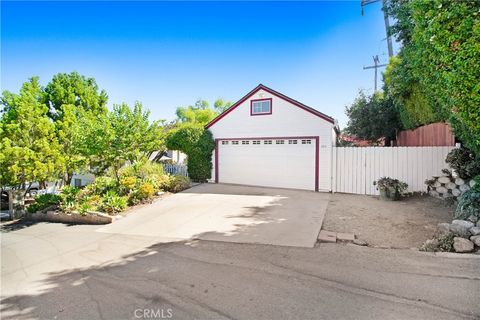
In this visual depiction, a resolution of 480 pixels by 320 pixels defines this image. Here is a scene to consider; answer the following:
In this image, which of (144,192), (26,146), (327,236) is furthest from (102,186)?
(327,236)

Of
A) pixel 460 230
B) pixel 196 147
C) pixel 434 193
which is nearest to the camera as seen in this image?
pixel 460 230

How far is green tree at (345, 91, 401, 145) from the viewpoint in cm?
1415

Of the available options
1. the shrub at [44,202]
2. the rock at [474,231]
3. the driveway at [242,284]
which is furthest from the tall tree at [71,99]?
the rock at [474,231]

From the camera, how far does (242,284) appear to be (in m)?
3.48

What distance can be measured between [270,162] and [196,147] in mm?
3966

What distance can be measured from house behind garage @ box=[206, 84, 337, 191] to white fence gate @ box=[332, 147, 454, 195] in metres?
0.52

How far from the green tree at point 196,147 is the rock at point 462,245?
10.5 metres

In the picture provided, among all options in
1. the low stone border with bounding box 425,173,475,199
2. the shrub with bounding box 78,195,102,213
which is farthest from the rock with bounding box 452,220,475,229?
the shrub with bounding box 78,195,102,213

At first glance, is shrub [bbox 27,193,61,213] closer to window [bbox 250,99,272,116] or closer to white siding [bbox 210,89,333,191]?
white siding [bbox 210,89,333,191]

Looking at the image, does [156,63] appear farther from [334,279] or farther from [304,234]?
[334,279]

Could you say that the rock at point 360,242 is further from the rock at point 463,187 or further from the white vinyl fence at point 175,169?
the white vinyl fence at point 175,169

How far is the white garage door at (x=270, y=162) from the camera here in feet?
36.4

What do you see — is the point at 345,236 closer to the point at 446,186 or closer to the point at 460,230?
the point at 460,230

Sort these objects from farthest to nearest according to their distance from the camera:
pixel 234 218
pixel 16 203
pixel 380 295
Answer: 1. pixel 16 203
2. pixel 234 218
3. pixel 380 295
